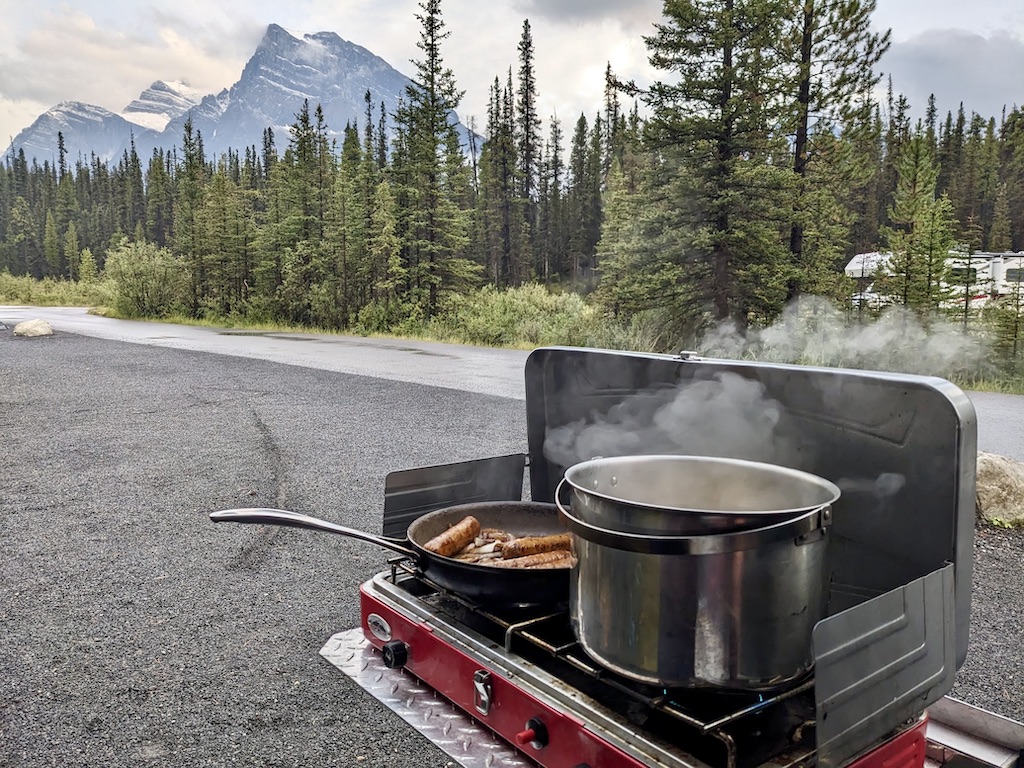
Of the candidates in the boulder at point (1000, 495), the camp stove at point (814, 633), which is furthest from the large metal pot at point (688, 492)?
the boulder at point (1000, 495)

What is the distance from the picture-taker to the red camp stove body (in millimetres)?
1428

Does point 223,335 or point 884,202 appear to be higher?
point 884,202

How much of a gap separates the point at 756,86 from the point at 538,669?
1612 cm

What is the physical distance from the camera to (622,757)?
1.39 metres

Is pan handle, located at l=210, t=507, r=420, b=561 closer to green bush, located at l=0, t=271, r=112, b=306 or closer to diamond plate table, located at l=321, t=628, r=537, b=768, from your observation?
diamond plate table, located at l=321, t=628, r=537, b=768

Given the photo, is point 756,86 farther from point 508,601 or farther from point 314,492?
point 508,601

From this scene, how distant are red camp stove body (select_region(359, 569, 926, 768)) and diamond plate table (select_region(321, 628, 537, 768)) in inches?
1.6

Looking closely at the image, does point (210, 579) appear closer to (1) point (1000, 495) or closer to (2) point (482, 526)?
(2) point (482, 526)

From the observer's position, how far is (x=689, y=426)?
229 cm

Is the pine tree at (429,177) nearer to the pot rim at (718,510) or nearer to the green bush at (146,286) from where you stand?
the green bush at (146,286)

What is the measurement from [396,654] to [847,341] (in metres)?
9.09

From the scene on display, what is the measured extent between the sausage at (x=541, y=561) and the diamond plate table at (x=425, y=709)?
15.8 inches

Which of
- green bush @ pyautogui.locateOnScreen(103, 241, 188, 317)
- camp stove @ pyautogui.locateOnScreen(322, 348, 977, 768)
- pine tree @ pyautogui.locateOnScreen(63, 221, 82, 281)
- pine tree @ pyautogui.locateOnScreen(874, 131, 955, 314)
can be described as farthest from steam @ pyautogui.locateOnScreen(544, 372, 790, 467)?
pine tree @ pyautogui.locateOnScreen(63, 221, 82, 281)

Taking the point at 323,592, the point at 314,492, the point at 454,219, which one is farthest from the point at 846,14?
the point at 323,592
